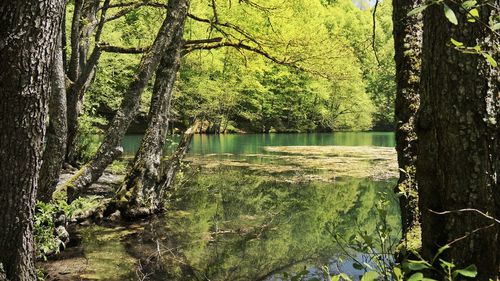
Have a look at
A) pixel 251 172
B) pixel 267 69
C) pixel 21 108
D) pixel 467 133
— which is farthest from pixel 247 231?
pixel 267 69

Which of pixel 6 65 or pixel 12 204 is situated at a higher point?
pixel 6 65

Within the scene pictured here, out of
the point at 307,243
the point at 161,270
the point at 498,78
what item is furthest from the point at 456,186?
the point at 307,243

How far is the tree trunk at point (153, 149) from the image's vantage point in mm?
7469

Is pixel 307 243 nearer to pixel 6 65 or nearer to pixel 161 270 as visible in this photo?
pixel 161 270

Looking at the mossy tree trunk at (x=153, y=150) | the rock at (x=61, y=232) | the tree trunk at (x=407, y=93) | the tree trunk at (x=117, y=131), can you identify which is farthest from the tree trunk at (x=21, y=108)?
the mossy tree trunk at (x=153, y=150)

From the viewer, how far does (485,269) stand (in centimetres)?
145

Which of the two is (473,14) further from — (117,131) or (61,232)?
(117,131)

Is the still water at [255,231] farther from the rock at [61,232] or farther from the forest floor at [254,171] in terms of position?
the rock at [61,232]

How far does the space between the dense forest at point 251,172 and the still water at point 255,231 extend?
0.04 meters

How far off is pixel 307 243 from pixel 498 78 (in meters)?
5.06

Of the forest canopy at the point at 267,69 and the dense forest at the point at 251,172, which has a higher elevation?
the forest canopy at the point at 267,69

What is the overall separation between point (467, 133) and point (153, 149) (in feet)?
21.7

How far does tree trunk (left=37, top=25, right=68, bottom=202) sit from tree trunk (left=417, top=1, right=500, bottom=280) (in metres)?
3.98

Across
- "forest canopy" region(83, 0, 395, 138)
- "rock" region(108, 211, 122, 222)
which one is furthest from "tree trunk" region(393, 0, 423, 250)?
"rock" region(108, 211, 122, 222)
